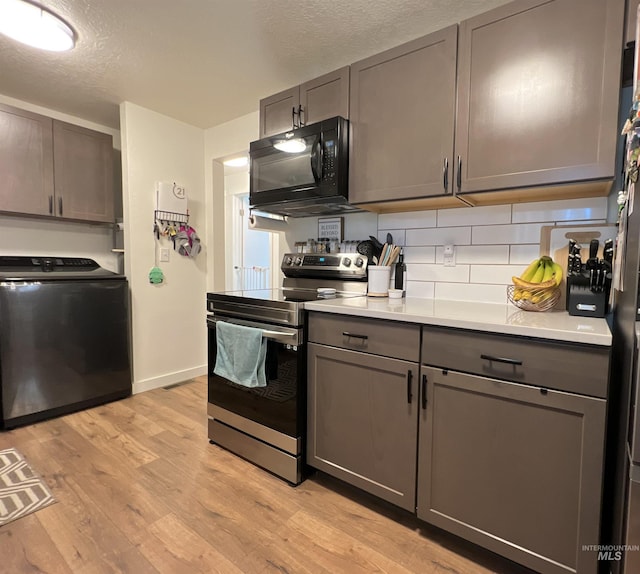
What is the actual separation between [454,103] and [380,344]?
1.11 metres

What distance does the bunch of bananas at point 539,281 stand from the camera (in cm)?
142

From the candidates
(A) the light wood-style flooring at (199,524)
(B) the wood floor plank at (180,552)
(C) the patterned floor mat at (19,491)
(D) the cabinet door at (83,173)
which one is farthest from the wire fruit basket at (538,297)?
(D) the cabinet door at (83,173)

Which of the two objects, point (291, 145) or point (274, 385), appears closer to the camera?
point (274, 385)

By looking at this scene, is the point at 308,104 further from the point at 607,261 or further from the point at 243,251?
the point at 243,251

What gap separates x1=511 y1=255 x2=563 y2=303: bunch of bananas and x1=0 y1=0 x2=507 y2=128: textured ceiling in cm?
126

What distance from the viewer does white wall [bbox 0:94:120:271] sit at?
8.80 feet

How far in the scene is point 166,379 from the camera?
10.2 feet

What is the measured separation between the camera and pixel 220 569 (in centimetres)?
125

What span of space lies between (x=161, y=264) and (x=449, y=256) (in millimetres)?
2346

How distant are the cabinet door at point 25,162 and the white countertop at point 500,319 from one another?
230cm

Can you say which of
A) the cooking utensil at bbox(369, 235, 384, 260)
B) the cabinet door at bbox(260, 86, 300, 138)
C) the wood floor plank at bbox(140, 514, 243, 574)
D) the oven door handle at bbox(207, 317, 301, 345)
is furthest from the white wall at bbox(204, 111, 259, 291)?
the wood floor plank at bbox(140, 514, 243, 574)

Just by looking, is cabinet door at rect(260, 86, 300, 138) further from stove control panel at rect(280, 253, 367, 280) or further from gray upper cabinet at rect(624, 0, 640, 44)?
gray upper cabinet at rect(624, 0, 640, 44)

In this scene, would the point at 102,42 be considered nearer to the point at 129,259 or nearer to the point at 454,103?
the point at 129,259

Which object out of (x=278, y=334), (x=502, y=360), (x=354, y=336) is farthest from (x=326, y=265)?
(x=502, y=360)
